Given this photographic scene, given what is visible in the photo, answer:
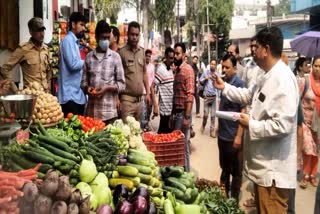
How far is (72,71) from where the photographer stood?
6336 mm

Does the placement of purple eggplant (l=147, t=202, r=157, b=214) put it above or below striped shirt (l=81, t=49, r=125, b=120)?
below

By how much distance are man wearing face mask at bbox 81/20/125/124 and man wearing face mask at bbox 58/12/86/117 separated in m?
0.39

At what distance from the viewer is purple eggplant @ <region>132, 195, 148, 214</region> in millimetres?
3219

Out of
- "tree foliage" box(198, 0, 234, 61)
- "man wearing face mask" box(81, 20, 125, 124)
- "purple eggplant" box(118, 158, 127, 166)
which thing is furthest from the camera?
"tree foliage" box(198, 0, 234, 61)

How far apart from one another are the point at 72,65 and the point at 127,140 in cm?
184

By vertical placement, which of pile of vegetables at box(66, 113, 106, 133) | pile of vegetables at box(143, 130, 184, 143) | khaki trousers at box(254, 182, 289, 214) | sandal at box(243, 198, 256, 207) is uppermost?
pile of vegetables at box(66, 113, 106, 133)

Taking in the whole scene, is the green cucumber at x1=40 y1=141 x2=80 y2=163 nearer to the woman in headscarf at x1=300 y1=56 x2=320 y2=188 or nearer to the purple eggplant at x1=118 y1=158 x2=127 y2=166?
the purple eggplant at x1=118 y1=158 x2=127 y2=166

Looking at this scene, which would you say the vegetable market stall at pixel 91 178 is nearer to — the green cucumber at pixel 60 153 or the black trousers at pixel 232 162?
the green cucumber at pixel 60 153

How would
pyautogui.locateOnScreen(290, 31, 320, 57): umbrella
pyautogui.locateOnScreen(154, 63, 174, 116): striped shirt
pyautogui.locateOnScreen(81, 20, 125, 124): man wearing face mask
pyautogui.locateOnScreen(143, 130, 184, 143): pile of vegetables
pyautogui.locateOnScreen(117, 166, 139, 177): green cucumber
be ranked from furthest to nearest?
pyautogui.locateOnScreen(290, 31, 320, 57): umbrella < pyautogui.locateOnScreen(154, 63, 174, 116): striped shirt < pyautogui.locateOnScreen(143, 130, 184, 143): pile of vegetables < pyautogui.locateOnScreen(81, 20, 125, 124): man wearing face mask < pyautogui.locateOnScreen(117, 166, 139, 177): green cucumber

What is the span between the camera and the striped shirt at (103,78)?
5.82 m

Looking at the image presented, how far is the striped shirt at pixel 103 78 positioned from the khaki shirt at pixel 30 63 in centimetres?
66

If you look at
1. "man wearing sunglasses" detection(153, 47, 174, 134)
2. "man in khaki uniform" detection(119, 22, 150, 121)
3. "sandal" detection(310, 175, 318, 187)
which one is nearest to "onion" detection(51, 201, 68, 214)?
"man in khaki uniform" detection(119, 22, 150, 121)

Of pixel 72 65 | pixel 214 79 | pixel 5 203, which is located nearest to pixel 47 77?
pixel 72 65

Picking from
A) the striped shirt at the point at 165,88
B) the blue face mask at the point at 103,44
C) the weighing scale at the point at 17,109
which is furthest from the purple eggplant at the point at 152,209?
the striped shirt at the point at 165,88
